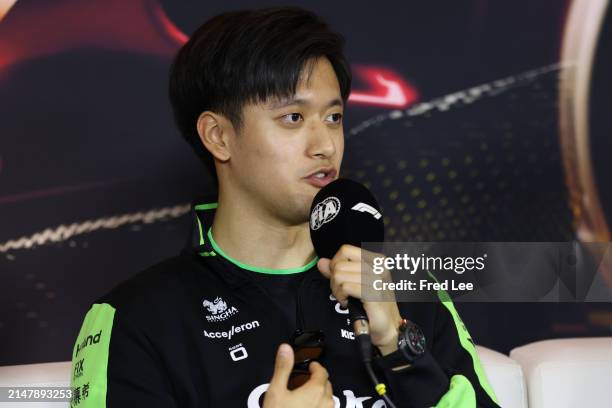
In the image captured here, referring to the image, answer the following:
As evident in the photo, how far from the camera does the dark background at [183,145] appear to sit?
6.51 feet

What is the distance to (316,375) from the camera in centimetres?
131

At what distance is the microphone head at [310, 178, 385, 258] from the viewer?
4.17 feet

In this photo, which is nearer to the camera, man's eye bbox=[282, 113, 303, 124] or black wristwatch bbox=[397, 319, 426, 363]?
black wristwatch bbox=[397, 319, 426, 363]

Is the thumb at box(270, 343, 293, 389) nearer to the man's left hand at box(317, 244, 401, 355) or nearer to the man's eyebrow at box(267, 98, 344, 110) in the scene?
the man's left hand at box(317, 244, 401, 355)

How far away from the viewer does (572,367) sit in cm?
170

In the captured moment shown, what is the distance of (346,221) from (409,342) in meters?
0.22

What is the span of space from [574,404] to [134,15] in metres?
1.30

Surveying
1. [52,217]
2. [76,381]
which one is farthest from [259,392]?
[52,217]

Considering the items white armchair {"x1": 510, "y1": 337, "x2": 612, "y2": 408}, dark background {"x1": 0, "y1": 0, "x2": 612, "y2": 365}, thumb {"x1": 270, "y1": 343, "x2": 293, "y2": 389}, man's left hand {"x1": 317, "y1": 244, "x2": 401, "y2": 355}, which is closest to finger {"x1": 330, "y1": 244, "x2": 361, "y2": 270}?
man's left hand {"x1": 317, "y1": 244, "x2": 401, "y2": 355}

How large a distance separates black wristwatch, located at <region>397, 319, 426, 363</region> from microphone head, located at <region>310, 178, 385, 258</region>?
153 mm

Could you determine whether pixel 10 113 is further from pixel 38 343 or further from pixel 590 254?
pixel 590 254

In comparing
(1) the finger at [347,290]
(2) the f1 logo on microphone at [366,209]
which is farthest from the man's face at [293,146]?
(1) the finger at [347,290]

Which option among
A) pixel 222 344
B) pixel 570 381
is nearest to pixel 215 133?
pixel 222 344

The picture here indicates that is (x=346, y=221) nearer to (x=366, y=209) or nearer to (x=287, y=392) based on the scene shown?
(x=366, y=209)
